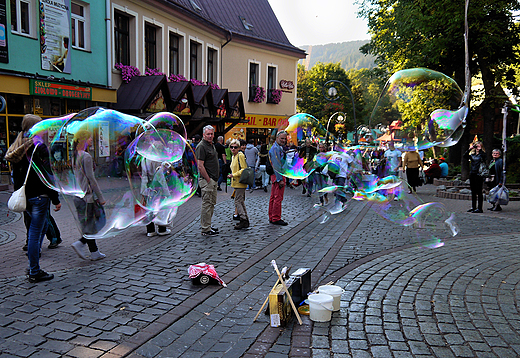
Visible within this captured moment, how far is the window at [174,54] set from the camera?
2197cm

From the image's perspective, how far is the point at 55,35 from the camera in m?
14.6

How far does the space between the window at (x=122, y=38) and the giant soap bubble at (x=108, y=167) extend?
13258mm

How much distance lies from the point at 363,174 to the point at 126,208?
4734mm

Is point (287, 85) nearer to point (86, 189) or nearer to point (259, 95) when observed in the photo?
point (259, 95)

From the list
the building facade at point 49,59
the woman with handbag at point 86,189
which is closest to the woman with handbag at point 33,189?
the woman with handbag at point 86,189

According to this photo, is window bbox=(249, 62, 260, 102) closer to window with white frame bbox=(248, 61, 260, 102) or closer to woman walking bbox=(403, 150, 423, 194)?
window with white frame bbox=(248, 61, 260, 102)

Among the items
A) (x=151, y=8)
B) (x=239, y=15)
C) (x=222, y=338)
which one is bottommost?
(x=222, y=338)

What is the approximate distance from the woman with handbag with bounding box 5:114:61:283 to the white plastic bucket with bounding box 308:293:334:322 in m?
3.17

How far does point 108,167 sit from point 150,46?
1641 centimetres

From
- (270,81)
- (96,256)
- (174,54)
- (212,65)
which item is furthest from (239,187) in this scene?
(270,81)

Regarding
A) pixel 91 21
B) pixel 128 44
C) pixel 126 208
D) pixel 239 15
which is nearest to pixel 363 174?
pixel 126 208

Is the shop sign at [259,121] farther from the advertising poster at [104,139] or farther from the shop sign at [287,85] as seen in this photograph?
the advertising poster at [104,139]

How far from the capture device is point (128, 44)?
740 inches

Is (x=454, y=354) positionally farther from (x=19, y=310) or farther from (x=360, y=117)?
(x=360, y=117)
